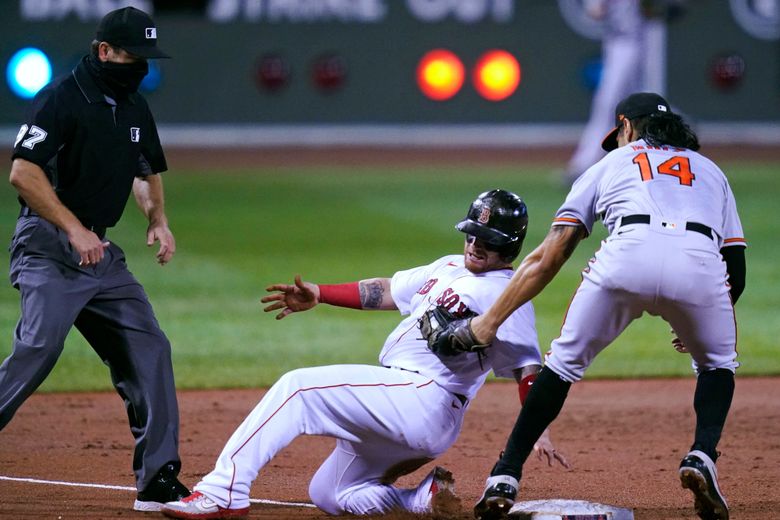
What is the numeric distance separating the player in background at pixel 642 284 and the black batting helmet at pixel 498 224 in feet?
0.82

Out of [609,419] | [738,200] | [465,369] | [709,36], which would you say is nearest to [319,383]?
[465,369]

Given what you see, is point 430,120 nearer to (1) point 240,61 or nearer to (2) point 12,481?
(1) point 240,61

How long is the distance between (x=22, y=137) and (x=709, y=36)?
1791 centimetres

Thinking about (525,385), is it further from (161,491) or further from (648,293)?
(161,491)

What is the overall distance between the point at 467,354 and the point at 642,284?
0.73m

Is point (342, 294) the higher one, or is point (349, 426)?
point (342, 294)

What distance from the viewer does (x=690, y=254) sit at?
15.0 feet

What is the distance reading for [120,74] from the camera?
5.18 m

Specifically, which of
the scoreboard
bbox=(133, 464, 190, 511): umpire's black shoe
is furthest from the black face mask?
the scoreboard

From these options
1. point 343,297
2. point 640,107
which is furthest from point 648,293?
point 343,297

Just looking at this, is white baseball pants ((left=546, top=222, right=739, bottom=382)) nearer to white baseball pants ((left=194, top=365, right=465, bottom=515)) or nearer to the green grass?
white baseball pants ((left=194, top=365, right=465, bottom=515))

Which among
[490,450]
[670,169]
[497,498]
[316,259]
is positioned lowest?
[316,259]

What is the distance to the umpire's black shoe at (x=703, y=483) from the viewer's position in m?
4.51

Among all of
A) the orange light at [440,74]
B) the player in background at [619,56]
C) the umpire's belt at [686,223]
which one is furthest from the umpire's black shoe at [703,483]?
the orange light at [440,74]
